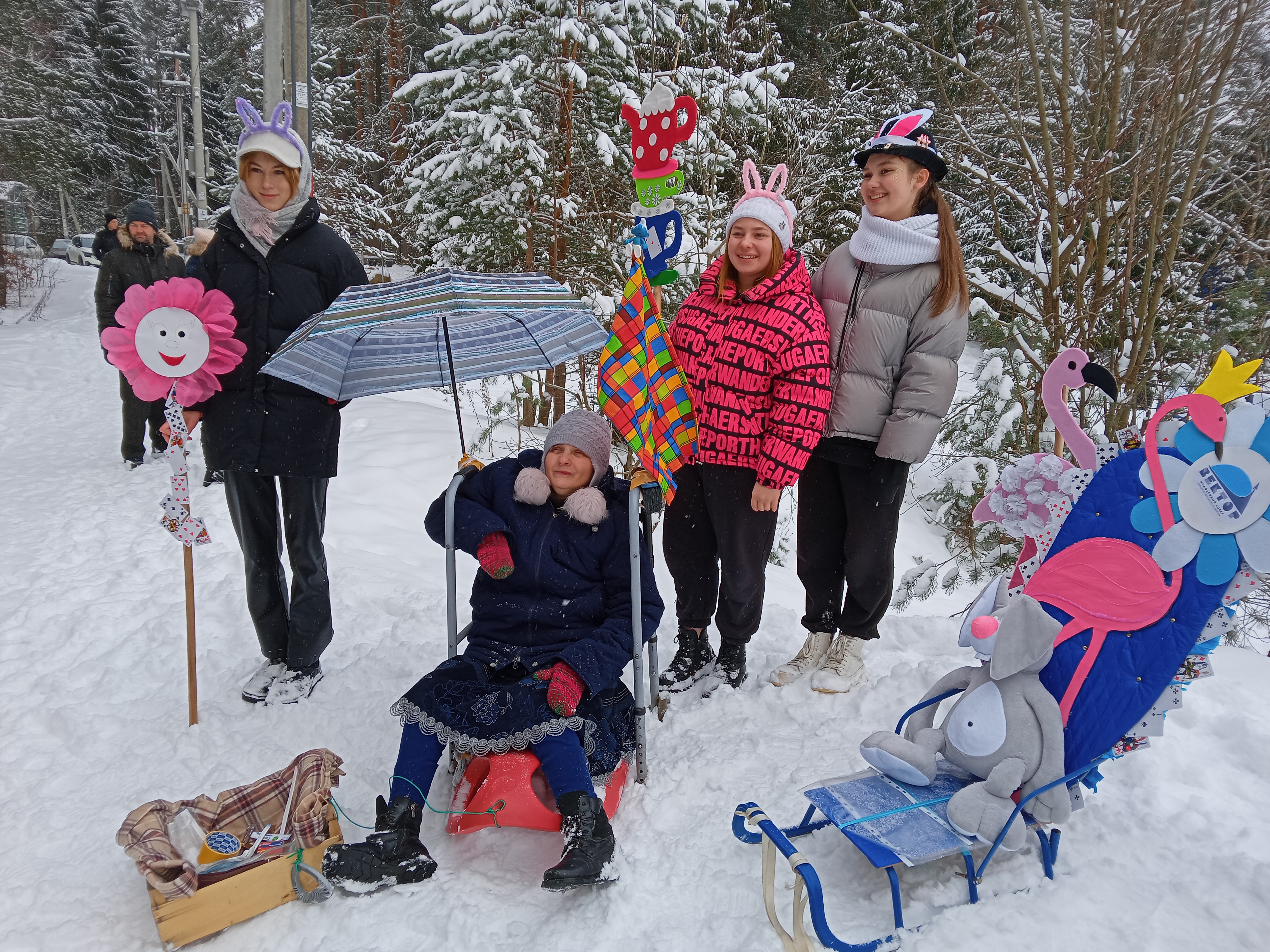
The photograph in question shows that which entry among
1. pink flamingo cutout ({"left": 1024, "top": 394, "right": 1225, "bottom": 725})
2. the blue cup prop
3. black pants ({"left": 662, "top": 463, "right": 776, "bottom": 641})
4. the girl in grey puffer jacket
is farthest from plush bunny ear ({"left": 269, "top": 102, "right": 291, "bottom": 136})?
pink flamingo cutout ({"left": 1024, "top": 394, "right": 1225, "bottom": 725})

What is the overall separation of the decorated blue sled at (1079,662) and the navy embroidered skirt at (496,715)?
1.78ft

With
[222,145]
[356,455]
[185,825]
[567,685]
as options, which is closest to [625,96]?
[356,455]

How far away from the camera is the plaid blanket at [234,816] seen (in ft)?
6.91

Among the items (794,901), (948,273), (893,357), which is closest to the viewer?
(794,901)

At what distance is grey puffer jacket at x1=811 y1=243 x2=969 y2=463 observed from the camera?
10.0ft

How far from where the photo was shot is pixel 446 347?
3195 millimetres

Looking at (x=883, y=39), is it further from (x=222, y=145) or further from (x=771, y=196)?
(x=222, y=145)

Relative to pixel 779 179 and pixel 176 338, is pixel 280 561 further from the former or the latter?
pixel 779 179

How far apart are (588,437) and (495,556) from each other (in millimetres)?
579

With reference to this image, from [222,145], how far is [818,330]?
32.0 m

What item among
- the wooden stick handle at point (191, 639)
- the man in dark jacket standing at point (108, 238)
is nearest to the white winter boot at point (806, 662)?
the wooden stick handle at point (191, 639)

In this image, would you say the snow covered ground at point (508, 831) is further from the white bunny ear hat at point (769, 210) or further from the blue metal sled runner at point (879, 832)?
the white bunny ear hat at point (769, 210)

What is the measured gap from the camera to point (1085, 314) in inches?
182

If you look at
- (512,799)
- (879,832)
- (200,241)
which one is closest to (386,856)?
(512,799)
